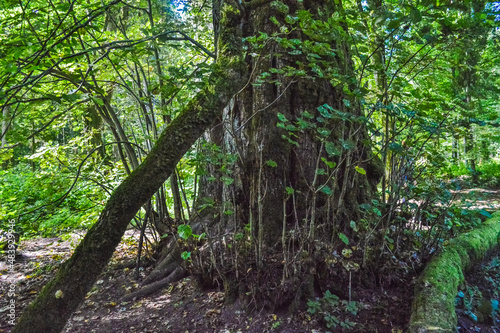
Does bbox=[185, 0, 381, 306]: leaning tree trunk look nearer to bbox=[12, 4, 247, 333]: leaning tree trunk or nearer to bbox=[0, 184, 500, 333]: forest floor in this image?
bbox=[0, 184, 500, 333]: forest floor

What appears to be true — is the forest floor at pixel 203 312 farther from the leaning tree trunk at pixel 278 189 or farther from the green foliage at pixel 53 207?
the green foliage at pixel 53 207

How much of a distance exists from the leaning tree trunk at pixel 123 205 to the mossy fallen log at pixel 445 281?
2.07m

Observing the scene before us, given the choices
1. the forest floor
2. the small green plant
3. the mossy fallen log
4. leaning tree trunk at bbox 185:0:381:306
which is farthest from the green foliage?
the mossy fallen log

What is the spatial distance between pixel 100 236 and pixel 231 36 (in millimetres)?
1793

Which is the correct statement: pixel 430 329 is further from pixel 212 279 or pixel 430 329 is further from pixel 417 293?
pixel 212 279

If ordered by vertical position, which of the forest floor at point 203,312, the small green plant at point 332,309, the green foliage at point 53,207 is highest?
the green foliage at point 53,207

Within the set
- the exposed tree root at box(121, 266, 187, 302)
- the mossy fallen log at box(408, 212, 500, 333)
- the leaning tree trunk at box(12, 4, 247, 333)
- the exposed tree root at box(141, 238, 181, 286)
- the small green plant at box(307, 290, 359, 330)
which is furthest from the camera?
the exposed tree root at box(141, 238, 181, 286)

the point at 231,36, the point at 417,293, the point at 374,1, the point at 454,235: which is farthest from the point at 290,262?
the point at 454,235

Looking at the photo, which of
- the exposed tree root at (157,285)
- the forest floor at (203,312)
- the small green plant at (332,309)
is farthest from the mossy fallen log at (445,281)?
the exposed tree root at (157,285)

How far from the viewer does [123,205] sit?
182 cm

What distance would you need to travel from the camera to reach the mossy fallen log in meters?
2.06

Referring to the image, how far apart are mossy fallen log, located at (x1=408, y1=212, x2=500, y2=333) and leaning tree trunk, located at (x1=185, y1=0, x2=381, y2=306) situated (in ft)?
2.26

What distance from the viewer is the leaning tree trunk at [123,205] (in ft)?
5.43

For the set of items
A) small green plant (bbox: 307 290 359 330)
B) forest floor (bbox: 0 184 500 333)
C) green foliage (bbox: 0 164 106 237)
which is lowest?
forest floor (bbox: 0 184 500 333)
